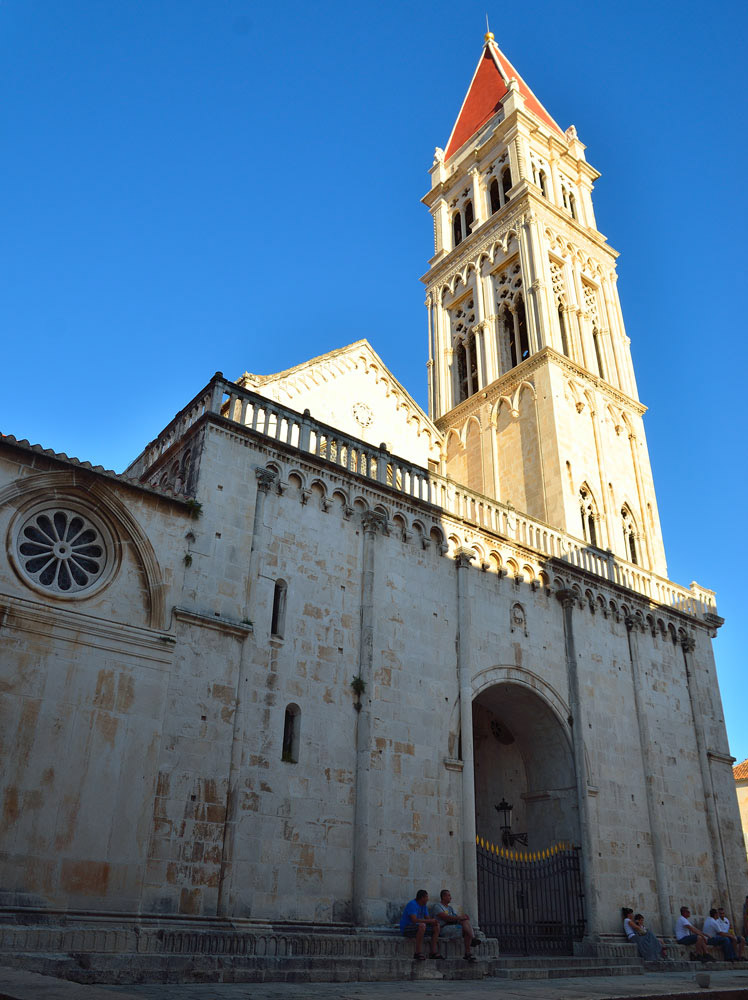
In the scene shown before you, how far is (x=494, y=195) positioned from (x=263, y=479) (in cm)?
2145

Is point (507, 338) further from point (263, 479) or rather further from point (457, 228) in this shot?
point (263, 479)

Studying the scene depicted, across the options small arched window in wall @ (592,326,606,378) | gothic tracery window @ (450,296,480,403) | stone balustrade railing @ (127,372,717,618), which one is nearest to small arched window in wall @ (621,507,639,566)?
stone balustrade railing @ (127,372,717,618)

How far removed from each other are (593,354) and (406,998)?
23.1 meters

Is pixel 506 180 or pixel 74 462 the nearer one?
pixel 74 462

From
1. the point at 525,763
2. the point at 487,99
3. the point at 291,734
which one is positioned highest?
the point at 487,99

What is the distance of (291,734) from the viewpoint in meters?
13.4

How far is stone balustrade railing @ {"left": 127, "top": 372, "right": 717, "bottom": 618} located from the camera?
15164 millimetres

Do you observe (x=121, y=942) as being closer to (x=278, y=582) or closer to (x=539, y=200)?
(x=278, y=582)

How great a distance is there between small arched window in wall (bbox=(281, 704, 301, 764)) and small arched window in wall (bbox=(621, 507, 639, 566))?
46.8 ft

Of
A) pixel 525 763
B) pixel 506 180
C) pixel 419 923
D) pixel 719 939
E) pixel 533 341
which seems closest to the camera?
pixel 419 923

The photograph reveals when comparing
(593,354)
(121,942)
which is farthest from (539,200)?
(121,942)

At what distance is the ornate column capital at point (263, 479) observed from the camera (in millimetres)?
14641

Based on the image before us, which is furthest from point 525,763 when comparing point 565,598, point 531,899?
point 565,598

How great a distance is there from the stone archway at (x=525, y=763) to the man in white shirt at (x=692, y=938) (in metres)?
3.09
